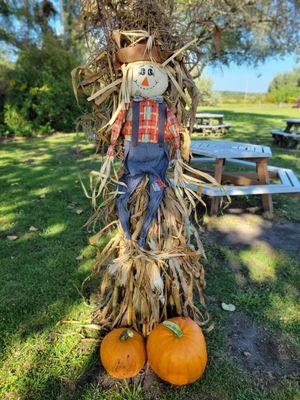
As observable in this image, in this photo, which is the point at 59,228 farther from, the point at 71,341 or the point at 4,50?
the point at 4,50

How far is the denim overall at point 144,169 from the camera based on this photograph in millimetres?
1958

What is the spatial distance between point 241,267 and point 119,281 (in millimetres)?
1554

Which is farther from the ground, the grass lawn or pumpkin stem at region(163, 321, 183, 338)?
pumpkin stem at region(163, 321, 183, 338)

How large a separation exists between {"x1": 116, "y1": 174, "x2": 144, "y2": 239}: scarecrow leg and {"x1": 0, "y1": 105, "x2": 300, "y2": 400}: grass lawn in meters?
0.58

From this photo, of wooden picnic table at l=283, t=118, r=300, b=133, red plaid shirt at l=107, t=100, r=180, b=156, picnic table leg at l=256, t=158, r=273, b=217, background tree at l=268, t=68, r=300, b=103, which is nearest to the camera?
red plaid shirt at l=107, t=100, r=180, b=156

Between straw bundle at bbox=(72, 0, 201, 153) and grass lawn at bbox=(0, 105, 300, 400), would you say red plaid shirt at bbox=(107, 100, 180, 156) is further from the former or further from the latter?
grass lawn at bbox=(0, 105, 300, 400)

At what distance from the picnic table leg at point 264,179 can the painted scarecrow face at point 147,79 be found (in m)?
3.00

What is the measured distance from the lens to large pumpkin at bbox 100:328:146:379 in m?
1.88

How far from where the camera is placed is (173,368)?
1.81m

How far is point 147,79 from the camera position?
1.84 metres

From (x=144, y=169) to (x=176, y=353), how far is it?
1.06 meters

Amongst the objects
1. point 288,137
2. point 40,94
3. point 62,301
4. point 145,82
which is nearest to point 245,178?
point 62,301

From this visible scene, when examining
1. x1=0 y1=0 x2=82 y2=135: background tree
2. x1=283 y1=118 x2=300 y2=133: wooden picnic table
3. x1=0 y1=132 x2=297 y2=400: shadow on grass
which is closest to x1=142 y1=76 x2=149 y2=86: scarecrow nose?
x1=0 y1=132 x2=297 y2=400: shadow on grass

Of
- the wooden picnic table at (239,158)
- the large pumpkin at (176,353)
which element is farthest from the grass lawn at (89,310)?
the wooden picnic table at (239,158)
